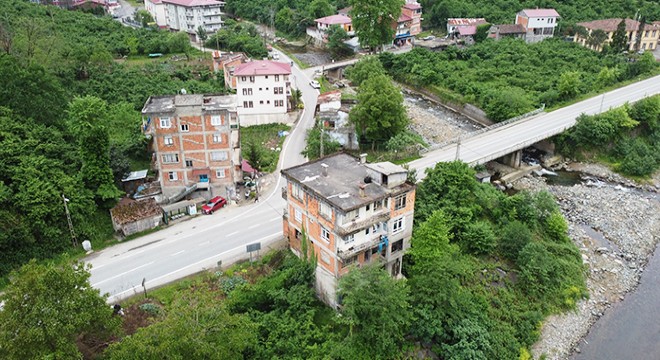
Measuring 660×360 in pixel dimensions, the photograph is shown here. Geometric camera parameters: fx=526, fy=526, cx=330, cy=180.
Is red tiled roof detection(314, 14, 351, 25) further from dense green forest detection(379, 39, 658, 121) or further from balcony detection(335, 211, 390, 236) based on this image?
balcony detection(335, 211, 390, 236)

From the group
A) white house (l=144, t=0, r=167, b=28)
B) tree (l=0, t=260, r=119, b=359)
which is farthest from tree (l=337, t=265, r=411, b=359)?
white house (l=144, t=0, r=167, b=28)

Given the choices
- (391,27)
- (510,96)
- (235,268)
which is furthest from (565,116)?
(235,268)

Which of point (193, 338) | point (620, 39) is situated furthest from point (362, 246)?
point (620, 39)

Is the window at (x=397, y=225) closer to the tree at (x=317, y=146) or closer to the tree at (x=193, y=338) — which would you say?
the tree at (x=193, y=338)

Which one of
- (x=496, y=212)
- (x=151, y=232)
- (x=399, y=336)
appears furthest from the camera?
(x=496, y=212)

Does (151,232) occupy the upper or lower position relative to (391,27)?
lower

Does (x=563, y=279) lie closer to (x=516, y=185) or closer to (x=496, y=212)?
(x=496, y=212)

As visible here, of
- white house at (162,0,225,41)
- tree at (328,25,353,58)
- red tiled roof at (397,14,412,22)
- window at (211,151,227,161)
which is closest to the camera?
window at (211,151,227,161)
